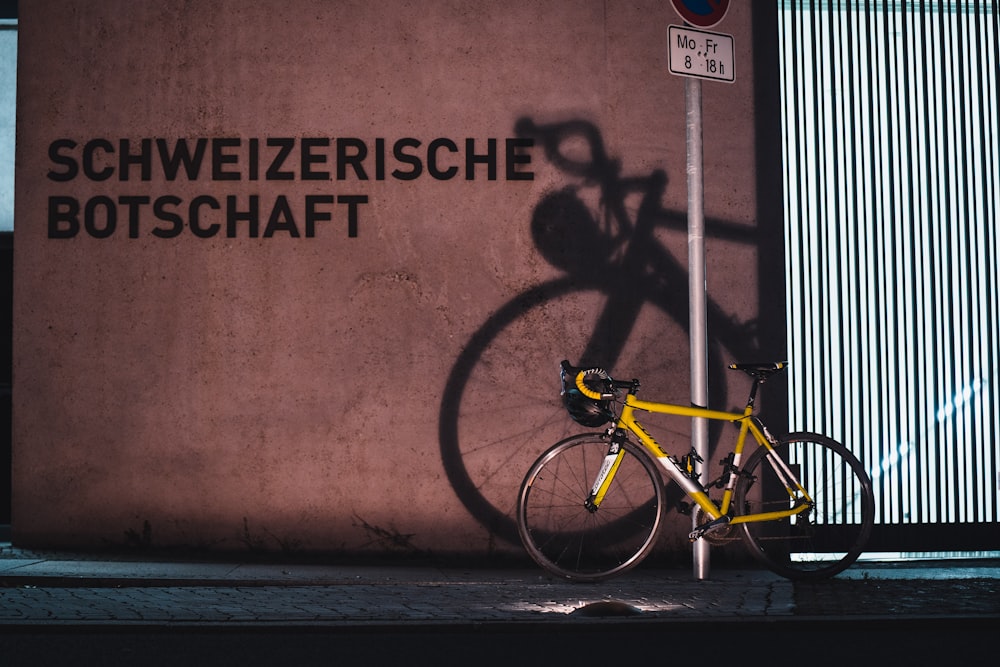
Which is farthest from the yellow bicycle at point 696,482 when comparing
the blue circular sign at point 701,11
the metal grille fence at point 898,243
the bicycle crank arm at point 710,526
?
the blue circular sign at point 701,11

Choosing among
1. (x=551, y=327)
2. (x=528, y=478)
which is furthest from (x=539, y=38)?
(x=528, y=478)

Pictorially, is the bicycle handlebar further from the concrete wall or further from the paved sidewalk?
the paved sidewalk

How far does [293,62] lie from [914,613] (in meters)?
5.25

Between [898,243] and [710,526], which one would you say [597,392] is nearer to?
[710,526]

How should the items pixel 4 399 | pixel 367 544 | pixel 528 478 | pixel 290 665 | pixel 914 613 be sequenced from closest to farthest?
pixel 290 665 < pixel 914 613 < pixel 528 478 < pixel 367 544 < pixel 4 399

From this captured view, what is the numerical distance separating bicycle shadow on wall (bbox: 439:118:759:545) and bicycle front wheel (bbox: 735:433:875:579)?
69cm

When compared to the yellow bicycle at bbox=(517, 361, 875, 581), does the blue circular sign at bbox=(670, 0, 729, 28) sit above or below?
above

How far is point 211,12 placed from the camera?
313 inches

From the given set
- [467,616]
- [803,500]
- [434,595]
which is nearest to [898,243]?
[803,500]

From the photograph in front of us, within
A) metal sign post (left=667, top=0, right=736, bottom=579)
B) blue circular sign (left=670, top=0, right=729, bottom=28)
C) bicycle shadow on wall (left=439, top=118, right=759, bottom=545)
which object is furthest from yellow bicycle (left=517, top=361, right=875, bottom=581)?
blue circular sign (left=670, top=0, right=729, bottom=28)

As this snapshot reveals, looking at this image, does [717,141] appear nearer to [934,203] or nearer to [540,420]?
[934,203]

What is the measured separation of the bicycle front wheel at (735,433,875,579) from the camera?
693cm

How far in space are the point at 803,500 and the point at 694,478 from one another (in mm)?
704

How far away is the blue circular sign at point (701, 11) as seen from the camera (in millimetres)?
6914
